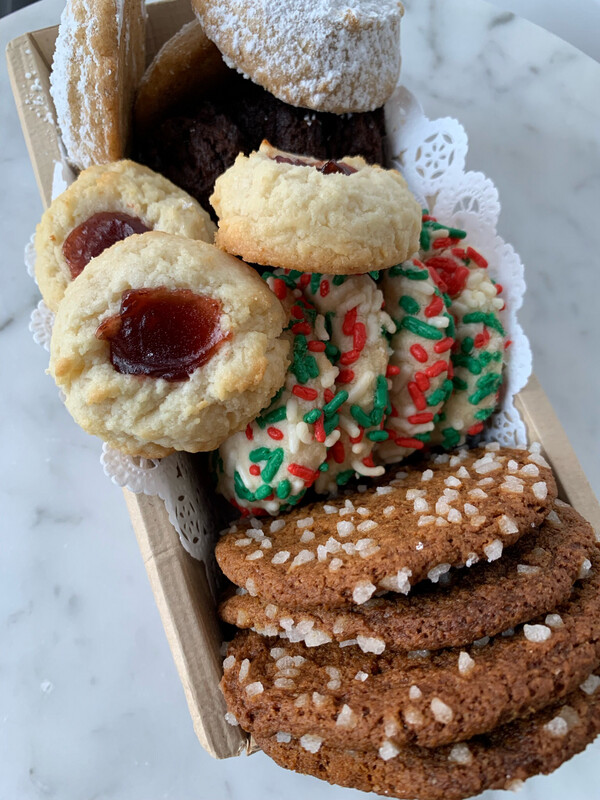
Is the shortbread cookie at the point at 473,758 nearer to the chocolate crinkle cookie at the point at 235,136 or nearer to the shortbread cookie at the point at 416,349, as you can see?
the shortbread cookie at the point at 416,349

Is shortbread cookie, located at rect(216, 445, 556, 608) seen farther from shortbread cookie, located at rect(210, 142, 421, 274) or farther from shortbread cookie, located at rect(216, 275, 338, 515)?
shortbread cookie, located at rect(210, 142, 421, 274)

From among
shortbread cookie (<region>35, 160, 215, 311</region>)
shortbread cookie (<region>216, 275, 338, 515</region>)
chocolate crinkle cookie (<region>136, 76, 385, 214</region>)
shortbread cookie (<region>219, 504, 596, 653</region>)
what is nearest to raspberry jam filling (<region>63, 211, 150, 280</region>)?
shortbread cookie (<region>35, 160, 215, 311</region>)

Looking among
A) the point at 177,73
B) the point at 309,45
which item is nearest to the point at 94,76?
the point at 177,73

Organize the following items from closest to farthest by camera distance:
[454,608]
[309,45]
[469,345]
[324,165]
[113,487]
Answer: [454,608], [324,165], [309,45], [469,345], [113,487]

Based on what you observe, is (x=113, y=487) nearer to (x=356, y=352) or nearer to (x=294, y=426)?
(x=294, y=426)

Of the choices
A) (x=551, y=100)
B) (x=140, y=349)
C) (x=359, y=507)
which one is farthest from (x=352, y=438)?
(x=551, y=100)

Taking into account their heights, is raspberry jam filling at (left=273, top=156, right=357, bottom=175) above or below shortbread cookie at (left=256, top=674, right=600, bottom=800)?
above
